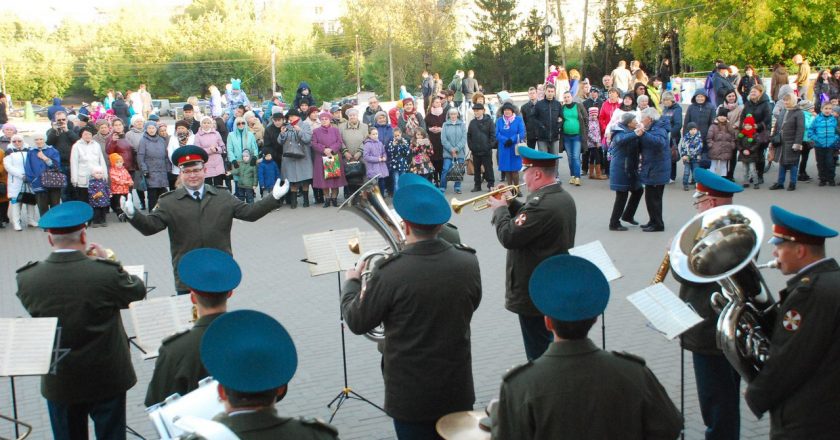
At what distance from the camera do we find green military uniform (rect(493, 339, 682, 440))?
3.35 meters

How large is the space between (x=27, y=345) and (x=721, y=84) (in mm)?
19375

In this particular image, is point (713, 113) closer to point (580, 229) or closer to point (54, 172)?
point (580, 229)

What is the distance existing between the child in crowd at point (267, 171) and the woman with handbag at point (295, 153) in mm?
173

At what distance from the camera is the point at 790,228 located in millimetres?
4160

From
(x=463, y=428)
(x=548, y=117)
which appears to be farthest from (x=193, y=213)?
(x=548, y=117)

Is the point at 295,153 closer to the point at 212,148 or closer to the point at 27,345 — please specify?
the point at 212,148

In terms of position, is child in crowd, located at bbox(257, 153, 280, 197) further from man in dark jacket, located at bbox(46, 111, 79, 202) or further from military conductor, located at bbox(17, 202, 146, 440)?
military conductor, located at bbox(17, 202, 146, 440)

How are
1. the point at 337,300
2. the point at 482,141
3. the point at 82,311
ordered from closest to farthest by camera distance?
the point at 82,311 < the point at 337,300 < the point at 482,141

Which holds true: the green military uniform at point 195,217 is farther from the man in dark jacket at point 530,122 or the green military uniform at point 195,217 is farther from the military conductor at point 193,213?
the man in dark jacket at point 530,122

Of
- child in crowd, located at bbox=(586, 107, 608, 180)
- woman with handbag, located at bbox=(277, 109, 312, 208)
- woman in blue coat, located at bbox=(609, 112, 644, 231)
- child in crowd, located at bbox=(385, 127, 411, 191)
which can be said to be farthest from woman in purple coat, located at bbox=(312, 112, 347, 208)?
woman in blue coat, located at bbox=(609, 112, 644, 231)

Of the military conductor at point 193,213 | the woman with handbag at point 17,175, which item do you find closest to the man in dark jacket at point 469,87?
the woman with handbag at point 17,175

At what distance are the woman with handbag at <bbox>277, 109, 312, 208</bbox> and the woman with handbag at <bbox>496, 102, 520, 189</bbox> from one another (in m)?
3.77

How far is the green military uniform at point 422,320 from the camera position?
459 centimetres

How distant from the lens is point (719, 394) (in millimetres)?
5402
